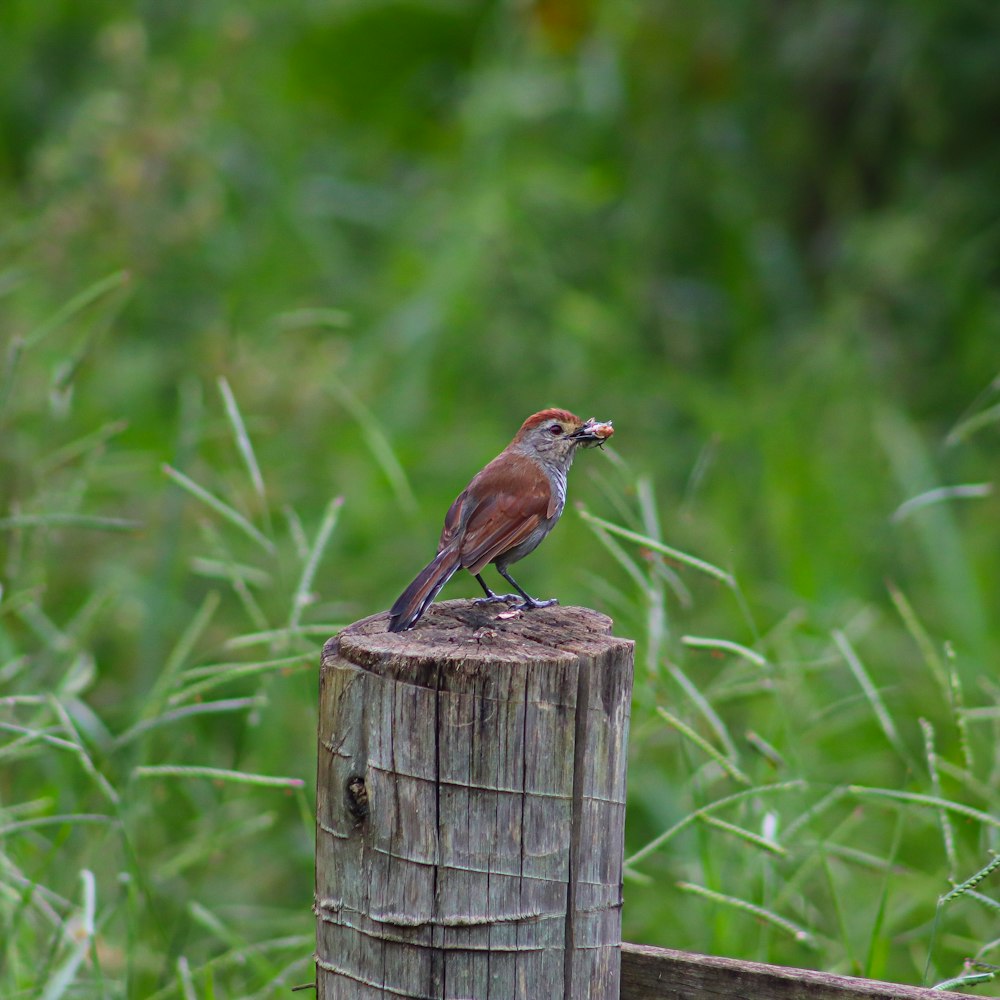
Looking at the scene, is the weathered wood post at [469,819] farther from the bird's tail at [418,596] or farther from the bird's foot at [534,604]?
the bird's foot at [534,604]

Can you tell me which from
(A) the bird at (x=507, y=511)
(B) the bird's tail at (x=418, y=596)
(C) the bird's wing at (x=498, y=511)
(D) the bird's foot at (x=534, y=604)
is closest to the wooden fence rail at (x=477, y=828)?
(B) the bird's tail at (x=418, y=596)

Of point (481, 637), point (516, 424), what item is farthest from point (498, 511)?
point (516, 424)

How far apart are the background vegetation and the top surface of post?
0.46 meters

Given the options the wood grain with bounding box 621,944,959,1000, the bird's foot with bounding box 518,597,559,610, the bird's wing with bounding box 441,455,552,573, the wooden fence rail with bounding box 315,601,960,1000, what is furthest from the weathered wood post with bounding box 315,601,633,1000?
the bird's wing with bounding box 441,455,552,573

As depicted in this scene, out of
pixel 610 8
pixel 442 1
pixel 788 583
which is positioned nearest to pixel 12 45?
pixel 442 1

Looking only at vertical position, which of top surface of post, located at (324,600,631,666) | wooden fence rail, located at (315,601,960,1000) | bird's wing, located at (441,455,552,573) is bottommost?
wooden fence rail, located at (315,601,960,1000)

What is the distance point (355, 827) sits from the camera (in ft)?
5.65

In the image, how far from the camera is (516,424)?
605 cm

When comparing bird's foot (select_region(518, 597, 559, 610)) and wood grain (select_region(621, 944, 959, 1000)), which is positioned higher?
bird's foot (select_region(518, 597, 559, 610))

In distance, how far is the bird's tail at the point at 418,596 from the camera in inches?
76.9

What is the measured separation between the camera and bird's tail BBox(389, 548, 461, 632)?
6.40ft

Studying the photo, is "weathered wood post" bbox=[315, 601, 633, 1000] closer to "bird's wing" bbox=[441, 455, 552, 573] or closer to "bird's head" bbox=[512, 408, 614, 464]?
"bird's wing" bbox=[441, 455, 552, 573]

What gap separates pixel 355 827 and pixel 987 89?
18.4ft

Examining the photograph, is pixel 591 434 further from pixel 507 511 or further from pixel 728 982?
pixel 728 982
